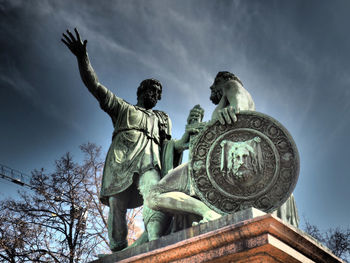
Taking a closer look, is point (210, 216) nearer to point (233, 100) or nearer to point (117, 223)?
point (233, 100)

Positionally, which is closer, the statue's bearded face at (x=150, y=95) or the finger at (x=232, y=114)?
the finger at (x=232, y=114)

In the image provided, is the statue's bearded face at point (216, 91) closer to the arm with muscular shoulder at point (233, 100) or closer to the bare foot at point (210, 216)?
the arm with muscular shoulder at point (233, 100)

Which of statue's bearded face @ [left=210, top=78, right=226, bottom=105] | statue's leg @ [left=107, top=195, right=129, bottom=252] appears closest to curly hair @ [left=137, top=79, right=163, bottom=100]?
statue's bearded face @ [left=210, top=78, right=226, bottom=105]

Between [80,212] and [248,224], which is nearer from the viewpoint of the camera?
[248,224]

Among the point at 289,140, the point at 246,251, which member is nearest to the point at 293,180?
the point at 289,140

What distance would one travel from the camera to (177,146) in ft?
21.9

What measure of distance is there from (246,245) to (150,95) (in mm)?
4069

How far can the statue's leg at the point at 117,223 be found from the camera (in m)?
6.02

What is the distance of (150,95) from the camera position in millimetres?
7266

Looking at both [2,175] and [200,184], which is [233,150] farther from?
[2,175]

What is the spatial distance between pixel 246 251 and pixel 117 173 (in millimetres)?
3030

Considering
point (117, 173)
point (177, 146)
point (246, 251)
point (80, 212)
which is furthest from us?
point (80, 212)

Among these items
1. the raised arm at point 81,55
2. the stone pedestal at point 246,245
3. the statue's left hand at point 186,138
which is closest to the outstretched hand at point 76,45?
the raised arm at point 81,55

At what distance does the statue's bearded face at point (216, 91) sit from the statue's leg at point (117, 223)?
1.86 m
